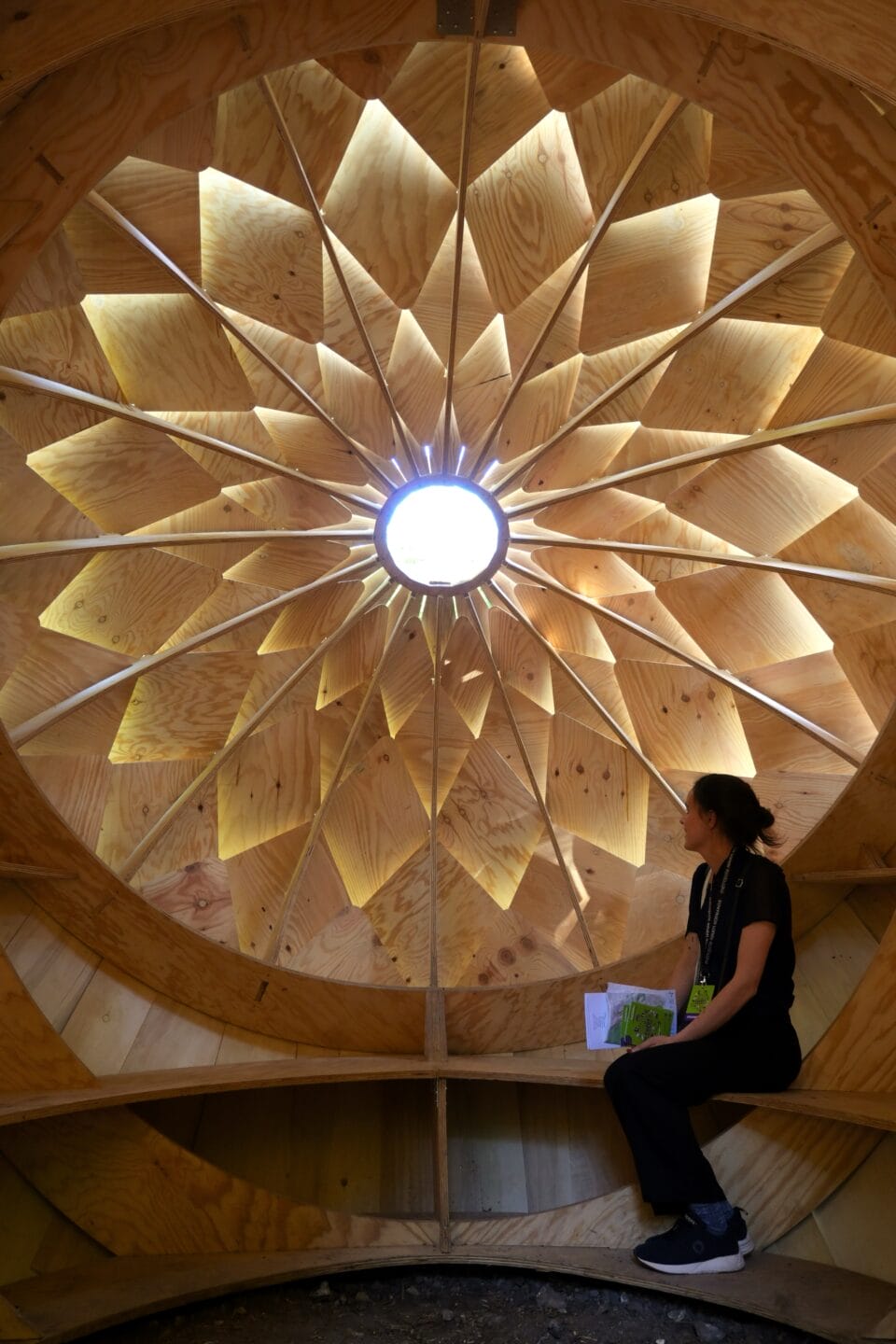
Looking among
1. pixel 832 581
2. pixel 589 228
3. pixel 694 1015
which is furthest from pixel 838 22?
pixel 694 1015

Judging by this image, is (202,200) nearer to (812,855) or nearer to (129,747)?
(129,747)

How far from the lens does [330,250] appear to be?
20.2ft

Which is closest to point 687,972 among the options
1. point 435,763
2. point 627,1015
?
point 627,1015

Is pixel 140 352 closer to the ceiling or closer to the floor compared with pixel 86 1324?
closer to the ceiling

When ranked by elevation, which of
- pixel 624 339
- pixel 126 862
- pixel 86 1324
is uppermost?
pixel 624 339

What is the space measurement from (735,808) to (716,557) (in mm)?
2580

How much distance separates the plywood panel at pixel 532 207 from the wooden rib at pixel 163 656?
2892 mm

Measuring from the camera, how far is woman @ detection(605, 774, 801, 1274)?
18.2ft

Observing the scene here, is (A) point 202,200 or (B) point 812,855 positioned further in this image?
(B) point 812,855

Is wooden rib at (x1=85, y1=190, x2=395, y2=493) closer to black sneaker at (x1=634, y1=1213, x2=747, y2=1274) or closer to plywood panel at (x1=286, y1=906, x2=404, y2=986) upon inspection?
plywood panel at (x1=286, y1=906, x2=404, y2=986)

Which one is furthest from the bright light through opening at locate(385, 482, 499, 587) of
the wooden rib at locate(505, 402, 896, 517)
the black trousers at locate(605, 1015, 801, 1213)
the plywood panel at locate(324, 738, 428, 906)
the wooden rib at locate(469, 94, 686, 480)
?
the black trousers at locate(605, 1015, 801, 1213)

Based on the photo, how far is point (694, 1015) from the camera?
617 centimetres

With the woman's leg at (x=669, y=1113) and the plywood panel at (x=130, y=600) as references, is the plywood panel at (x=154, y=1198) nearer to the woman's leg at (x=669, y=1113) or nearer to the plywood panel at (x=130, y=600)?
the woman's leg at (x=669, y=1113)

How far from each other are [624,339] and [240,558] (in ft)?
11.9
